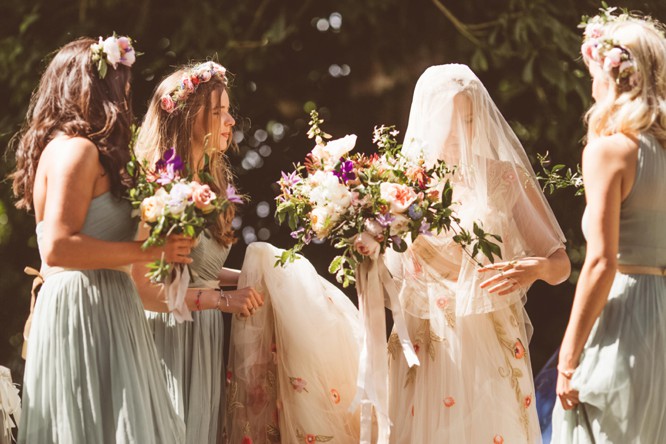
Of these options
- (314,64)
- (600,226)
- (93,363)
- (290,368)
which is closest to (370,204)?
(290,368)

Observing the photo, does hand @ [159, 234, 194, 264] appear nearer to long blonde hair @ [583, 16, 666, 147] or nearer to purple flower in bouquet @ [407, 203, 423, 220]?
purple flower in bouquet @ [407, 203, 423, 220]

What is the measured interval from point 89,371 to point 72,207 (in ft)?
1.83

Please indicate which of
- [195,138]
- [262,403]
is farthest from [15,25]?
[262,403]

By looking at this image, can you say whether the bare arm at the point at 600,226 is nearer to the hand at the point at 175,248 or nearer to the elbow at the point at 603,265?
the elbow at the point at 603,265

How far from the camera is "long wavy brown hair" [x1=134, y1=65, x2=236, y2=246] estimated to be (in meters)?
4.80

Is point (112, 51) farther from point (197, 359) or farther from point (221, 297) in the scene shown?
point (197, 359)

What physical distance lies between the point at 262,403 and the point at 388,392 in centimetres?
55

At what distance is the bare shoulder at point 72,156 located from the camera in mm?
3729

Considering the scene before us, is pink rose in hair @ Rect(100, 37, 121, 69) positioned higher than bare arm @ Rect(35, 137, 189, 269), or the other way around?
pink rose in hair @ Rect(100, 37, 121, 69)

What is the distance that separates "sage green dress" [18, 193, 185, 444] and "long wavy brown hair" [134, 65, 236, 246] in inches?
34.8

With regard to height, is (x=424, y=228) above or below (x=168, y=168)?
below

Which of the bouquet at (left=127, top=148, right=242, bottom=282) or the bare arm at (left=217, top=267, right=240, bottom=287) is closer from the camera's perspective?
the bouquet at (left=127, top=148, right=242, bottom=282)

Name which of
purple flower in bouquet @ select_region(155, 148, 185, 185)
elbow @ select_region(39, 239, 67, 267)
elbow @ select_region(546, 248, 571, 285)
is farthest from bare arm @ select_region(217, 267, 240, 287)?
elbow @ select_region(546, 248, 571, 285)

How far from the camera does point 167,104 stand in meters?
4.82
